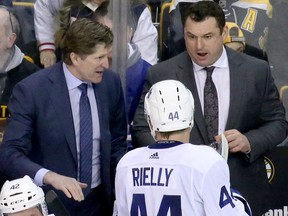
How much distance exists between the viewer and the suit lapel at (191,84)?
18.0ft

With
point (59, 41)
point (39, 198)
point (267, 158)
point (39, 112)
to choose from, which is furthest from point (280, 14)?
point (39, 198)

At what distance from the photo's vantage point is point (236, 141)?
17.4 ft

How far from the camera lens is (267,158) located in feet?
20.5

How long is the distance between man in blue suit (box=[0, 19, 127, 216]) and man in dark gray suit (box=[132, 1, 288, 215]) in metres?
0.27

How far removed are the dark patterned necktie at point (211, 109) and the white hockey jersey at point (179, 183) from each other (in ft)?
4.39

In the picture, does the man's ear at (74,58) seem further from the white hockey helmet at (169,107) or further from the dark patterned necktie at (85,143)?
the white hockey helmet at (169,107)

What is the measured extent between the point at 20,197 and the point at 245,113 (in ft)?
5.17

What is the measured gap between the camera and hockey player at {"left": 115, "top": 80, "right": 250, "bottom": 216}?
4047mm

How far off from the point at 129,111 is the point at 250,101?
0.92 meters

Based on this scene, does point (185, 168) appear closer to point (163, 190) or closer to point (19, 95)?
point (163, 190)

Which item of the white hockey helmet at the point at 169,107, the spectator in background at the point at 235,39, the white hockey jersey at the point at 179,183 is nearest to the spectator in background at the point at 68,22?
the spectator in background at the point at 235,39

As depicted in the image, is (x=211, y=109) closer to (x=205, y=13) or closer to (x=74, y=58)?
(x=205, y=13)

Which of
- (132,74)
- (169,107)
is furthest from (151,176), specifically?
(132,74)

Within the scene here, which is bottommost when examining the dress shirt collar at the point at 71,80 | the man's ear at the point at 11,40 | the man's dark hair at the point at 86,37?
the dress shirt collar at the point at 71,80
